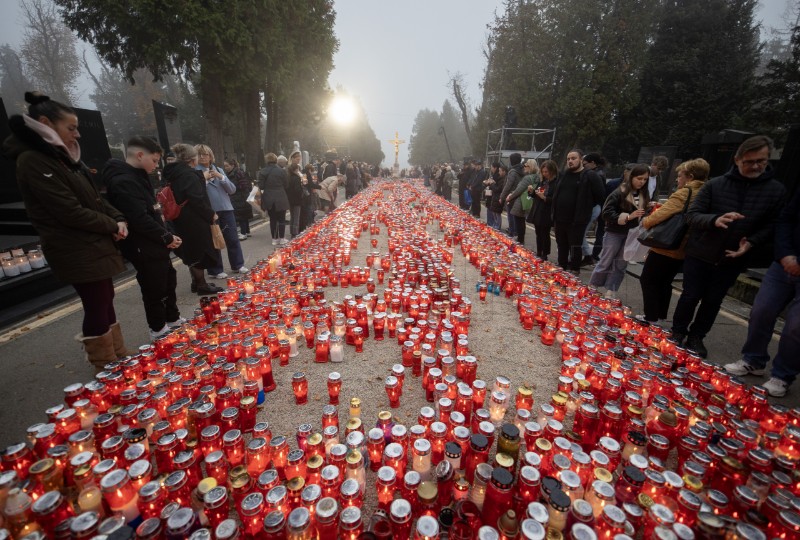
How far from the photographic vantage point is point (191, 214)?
4594mm

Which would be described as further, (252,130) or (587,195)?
(252,130)

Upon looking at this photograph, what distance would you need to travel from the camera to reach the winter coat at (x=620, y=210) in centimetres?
487

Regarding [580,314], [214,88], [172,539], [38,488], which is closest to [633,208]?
[580,314]

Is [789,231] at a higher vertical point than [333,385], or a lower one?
higher

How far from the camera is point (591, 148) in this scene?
2048 cm

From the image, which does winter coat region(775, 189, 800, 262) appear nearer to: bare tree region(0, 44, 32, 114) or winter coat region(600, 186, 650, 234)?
winter coat region(600, 186, 650, 234)

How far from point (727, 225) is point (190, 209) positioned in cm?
626

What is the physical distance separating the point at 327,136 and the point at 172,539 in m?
51.9

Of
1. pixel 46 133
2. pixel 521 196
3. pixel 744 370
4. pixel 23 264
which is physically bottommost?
pixel 744 370

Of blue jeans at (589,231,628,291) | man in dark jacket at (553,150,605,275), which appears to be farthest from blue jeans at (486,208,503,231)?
blue jeans at (589,231,628,291)

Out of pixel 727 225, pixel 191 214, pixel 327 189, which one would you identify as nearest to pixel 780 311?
pixel 727 225

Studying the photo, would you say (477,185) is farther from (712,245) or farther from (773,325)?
(773,325)

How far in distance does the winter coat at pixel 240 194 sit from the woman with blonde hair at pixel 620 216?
25.5 ft

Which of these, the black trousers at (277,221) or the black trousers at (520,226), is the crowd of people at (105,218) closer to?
the black trousers at (277,221)
